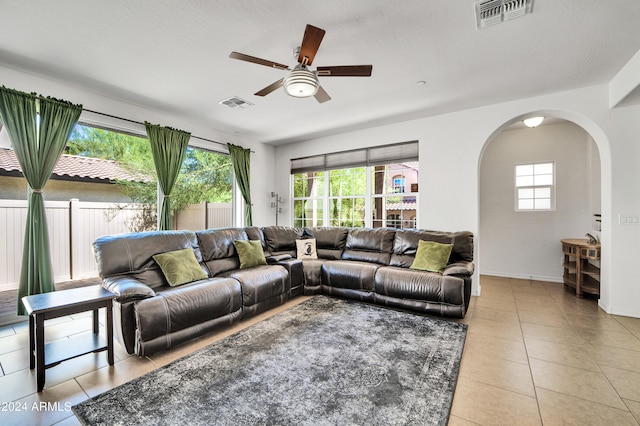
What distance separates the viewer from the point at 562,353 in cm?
236

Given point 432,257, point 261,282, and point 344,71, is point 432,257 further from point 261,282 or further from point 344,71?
point 344,71

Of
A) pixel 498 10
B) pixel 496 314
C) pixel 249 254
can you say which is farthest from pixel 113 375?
pixel 498 10

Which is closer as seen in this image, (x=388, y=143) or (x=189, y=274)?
(x=189, y=274)

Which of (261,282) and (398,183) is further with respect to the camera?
(398,183)

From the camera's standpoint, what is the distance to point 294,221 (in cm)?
627

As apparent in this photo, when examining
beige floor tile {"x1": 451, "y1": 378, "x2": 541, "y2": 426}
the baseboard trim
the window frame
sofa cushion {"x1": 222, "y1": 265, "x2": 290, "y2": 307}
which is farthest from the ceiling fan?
the baseboard trim

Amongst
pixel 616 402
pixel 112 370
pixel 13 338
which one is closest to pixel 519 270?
pixel 616 402

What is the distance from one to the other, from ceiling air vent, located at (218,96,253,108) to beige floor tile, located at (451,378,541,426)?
395 cm

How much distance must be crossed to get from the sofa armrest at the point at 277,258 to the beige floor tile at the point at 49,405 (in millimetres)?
2302

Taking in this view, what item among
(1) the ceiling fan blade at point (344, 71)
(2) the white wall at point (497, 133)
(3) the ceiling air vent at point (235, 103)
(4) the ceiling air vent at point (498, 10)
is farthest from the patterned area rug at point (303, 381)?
(3) the ceiling air vent at point (235, 103)

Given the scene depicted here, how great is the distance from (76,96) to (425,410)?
483cm

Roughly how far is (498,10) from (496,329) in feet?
9.55

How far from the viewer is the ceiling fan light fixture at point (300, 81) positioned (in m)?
2.25

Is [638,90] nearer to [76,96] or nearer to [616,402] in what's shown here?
[616,402]
